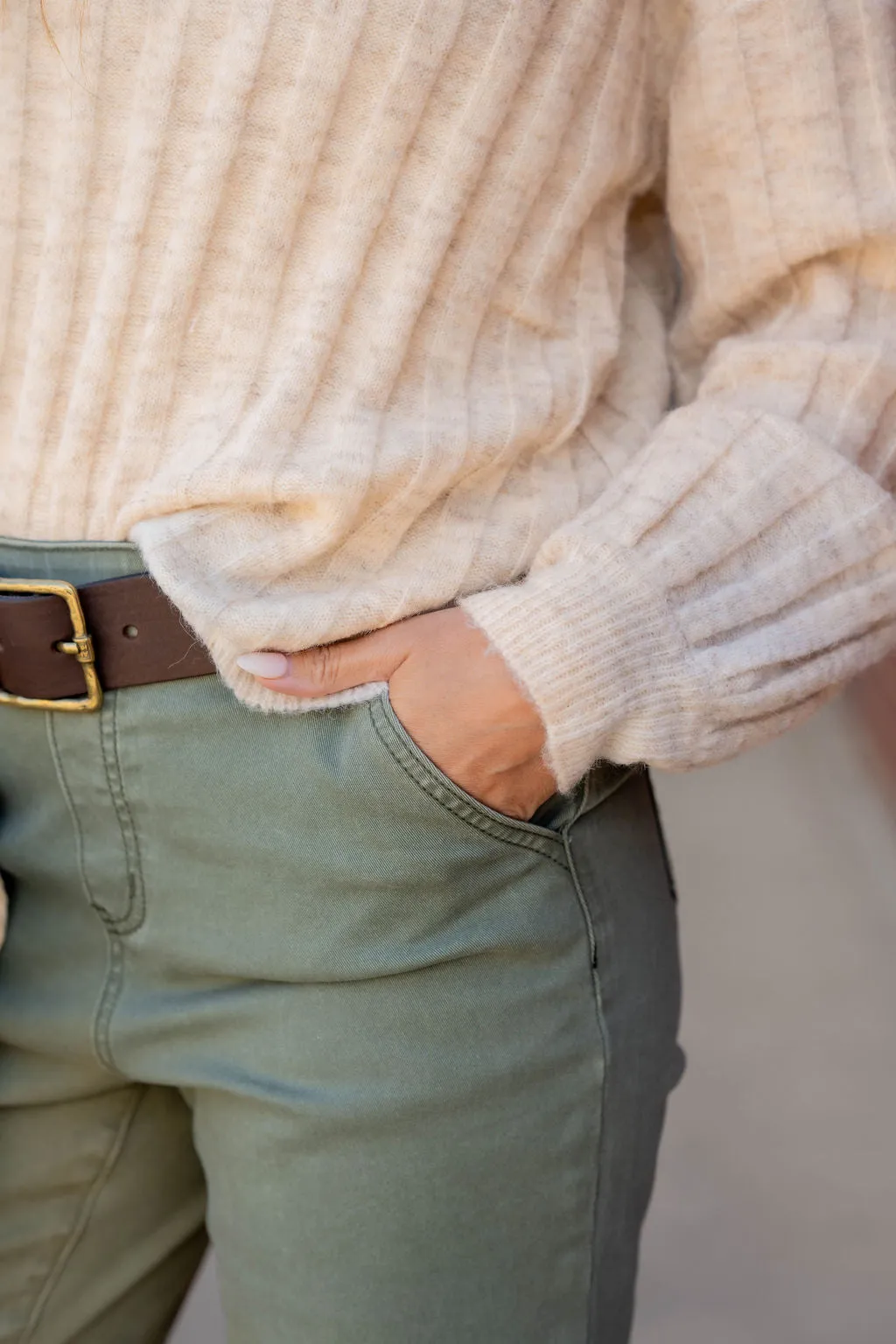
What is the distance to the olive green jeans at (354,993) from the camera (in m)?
0.89

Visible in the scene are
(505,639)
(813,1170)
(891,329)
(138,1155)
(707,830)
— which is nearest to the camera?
(505,639)

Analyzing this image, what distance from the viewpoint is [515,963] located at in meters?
0.93

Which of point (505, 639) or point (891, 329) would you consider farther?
point (891, 329)

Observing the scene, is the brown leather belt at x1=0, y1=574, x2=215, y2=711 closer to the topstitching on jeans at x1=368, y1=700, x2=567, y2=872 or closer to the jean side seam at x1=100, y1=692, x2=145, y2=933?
the jean side seam at x1=100, y1=692, x2=145, y2=933

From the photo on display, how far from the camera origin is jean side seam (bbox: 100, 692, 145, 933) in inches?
35.7

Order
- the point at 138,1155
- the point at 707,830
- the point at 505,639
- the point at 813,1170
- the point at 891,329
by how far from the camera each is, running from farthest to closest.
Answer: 1. the point at 707,830
2. the point at 813,1170
3. the point at 138,1155
4. the point at 891,329
5. the point at 505,639

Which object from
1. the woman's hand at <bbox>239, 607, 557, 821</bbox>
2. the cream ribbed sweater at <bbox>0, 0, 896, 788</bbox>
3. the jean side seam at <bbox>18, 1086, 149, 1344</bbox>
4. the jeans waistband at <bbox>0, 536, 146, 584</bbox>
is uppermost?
the cream ribbed sweater at <bbox>0, 0, 896, 788</bbox>

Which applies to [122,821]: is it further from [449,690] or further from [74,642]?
[449,690]

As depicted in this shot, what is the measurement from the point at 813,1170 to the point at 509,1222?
166 cm

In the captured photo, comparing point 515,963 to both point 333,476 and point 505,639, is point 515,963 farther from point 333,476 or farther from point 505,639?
point 333,476

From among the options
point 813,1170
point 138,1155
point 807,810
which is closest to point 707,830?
point 807,810

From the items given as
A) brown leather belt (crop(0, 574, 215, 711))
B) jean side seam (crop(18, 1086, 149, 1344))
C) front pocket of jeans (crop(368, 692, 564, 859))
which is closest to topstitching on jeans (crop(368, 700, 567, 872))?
front pocket of jeans (crop(368, 692, 564, 859))

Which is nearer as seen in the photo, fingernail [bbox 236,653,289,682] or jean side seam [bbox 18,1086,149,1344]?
fingernail [bbox 236,653,289,682]

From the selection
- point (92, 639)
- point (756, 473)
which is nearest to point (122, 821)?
point (92, 639)
